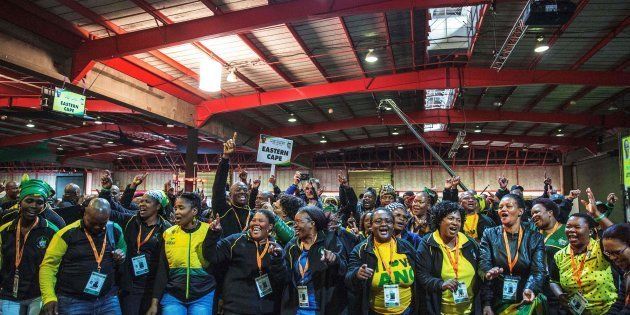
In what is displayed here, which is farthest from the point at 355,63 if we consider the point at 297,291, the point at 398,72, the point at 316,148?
the point at 316,148

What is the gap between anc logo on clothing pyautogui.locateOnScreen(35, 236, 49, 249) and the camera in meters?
4.25

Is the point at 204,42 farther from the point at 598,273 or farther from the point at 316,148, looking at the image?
the point at 316,148

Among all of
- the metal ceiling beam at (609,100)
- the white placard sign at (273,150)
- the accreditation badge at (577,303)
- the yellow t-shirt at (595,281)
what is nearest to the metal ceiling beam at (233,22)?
the white placard sign at (273,150)

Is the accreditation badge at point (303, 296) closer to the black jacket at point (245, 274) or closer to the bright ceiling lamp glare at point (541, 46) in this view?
the black jacket at point (245, 274)

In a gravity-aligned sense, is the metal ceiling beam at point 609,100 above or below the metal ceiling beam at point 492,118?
above

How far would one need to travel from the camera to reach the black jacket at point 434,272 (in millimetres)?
3668

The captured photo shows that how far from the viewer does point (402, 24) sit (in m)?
9.29

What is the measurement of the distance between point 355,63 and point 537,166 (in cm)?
1801

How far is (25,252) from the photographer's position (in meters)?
4.19

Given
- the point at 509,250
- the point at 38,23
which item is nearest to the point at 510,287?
the point at 509,250

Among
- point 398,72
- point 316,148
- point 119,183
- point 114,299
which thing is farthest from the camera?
point 119,183

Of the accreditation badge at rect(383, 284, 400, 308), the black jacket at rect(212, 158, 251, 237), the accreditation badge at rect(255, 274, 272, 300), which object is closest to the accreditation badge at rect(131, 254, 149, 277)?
the black jacket at rect(212, 158, 251, 237)

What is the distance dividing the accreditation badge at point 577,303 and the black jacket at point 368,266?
1249 millimetres

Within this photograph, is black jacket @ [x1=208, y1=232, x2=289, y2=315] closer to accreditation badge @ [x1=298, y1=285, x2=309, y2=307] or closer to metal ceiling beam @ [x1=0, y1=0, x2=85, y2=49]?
accreditation badge @ [x1=298, y1=285, x2=309, y2=307]
